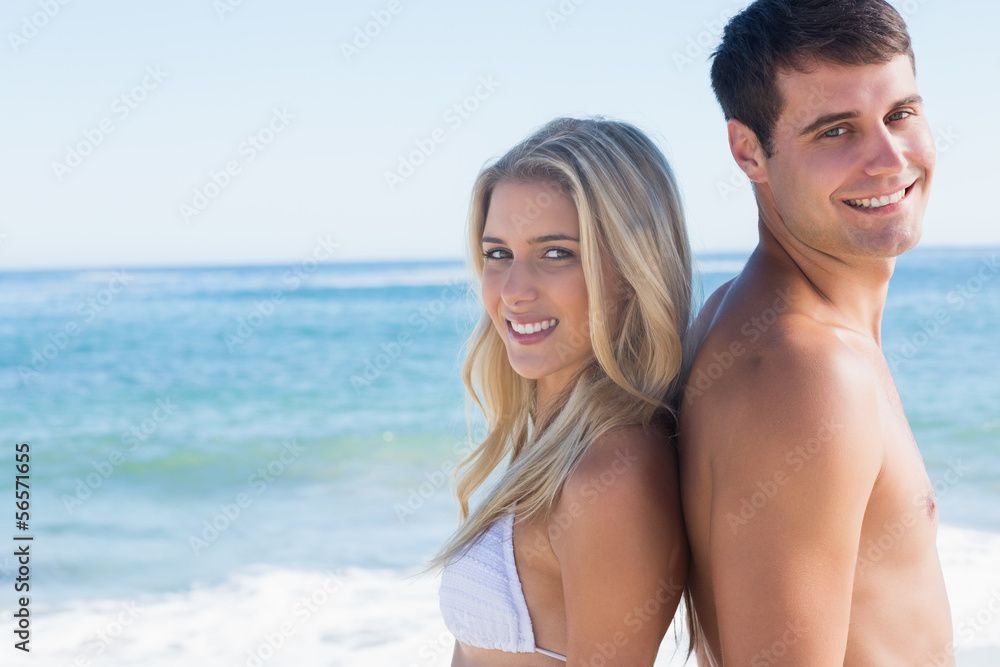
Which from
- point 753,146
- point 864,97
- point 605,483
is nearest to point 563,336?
point 605,483

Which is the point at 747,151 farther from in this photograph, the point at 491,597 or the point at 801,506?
the point at 491,597

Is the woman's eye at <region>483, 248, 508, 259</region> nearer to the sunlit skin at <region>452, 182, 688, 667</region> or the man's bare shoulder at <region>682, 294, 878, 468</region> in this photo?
the sunlit skin at <region>452, 182, 688, 667</region>

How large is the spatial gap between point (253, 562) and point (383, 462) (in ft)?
9.84

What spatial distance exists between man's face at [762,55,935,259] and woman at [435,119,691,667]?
42cm

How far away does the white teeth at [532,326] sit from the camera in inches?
91.1

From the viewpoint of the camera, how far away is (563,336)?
2305 millimetres

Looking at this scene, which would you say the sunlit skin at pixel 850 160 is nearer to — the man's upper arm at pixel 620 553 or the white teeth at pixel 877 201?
the white teeth at pixel 877 201

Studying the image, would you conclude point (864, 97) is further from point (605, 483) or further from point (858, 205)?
point (605, 483)

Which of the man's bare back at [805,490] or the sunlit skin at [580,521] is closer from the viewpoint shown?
the man's bare back at [805,490]

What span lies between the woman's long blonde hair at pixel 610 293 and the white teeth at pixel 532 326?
0.09m

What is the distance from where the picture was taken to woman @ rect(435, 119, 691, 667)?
6.29ft

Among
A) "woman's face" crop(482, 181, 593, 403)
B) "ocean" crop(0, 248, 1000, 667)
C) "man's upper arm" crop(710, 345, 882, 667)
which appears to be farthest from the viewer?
"ocean" crop(0, 248, 1000, 667)

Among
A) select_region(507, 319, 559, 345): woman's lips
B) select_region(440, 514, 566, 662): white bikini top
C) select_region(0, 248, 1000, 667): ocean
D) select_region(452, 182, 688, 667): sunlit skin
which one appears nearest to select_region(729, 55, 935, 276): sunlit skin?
select_region(452, 182, 688, 667): sunlit skin

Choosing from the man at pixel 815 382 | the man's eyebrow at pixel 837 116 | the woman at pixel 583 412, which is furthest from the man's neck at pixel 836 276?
the woman at pixel 583 412
